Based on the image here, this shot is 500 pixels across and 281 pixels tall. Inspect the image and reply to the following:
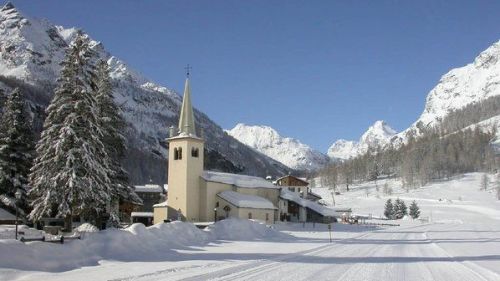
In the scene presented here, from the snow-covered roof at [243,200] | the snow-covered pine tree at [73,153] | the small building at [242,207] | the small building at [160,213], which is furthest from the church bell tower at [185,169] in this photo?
the snow-covered pine tree at [73,153]

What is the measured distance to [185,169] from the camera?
216 ft

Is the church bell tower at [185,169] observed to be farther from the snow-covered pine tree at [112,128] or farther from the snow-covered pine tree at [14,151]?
the snow-covered pine tree at [14,151]

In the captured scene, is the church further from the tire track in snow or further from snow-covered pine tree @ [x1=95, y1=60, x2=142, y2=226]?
the tire track in snow

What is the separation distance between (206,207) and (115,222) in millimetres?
27254

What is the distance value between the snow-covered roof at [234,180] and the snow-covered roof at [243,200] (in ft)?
6.42

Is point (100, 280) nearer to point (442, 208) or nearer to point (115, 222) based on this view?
point (115, 222)

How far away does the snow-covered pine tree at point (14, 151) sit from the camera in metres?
40.9

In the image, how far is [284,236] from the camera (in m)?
47.2

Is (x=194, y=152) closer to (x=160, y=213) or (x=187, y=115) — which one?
(x=187, y=115)

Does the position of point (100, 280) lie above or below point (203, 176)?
below

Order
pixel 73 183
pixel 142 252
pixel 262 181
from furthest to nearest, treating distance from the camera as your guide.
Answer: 1. pixel 262 181
2. pixel 73 183
3. pixel 142 252

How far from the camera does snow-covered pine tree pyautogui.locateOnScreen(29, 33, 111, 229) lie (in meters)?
32.8

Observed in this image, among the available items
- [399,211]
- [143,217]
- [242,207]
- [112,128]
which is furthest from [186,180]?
[399,211]

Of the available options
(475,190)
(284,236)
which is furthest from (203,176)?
(475,190)
